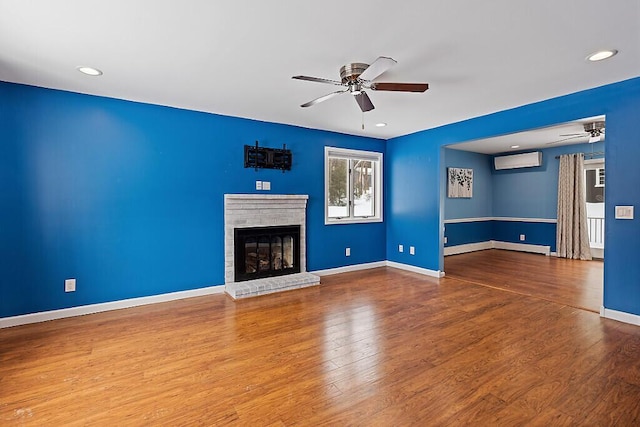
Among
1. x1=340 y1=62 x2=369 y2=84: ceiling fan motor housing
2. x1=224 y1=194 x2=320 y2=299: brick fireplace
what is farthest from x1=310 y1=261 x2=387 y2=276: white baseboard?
x1=340 y1=62 x2=369 y2=84: ceiling fan motor housing

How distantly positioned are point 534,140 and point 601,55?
4206 millimetres

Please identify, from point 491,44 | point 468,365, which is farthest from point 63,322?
point 491,44

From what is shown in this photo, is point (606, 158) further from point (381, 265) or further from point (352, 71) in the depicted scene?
point (381, 265)

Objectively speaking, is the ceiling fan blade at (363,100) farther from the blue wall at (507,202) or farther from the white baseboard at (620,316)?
the blue wall at (507,202)

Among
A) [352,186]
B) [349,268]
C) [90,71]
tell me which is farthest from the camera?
[352,186]

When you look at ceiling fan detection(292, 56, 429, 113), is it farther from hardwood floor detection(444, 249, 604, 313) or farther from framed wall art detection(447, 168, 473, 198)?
framed wall art detection(447, 168, 473, 198)

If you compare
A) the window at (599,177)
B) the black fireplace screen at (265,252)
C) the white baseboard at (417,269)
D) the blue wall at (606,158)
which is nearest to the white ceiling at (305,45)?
the blue wall at (606,158)

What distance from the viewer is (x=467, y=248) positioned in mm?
7480

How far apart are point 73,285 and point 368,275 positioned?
3.97 meters

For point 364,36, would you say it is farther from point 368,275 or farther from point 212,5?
point 368,275

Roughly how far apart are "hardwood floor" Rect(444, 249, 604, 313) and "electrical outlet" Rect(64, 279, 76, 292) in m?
5.23

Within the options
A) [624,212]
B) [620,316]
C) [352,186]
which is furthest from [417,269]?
[624,212]

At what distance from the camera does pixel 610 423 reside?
1.70 metres

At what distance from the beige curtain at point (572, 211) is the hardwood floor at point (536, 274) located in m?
0.32
